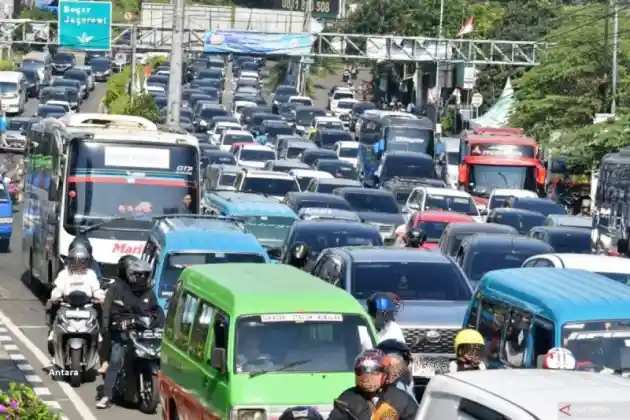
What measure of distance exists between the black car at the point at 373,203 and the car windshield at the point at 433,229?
10.3ft

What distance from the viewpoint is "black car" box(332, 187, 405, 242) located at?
3472 centimetres

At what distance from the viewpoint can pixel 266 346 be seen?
41.2 feet

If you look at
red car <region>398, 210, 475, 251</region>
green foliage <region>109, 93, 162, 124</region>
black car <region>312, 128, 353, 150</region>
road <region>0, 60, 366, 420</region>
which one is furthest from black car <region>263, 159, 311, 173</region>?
black car <region>312, 128, 353, 150</region>

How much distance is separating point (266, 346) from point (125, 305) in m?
4.22

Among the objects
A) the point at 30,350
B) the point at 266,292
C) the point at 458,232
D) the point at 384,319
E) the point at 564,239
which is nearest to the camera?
the point at 266,292

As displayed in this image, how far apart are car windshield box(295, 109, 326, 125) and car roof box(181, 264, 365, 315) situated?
6336 centimetres

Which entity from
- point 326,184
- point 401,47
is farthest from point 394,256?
point 401,47

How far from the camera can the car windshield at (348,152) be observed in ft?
192

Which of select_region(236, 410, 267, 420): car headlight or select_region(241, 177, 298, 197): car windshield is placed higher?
select_region(236, 410, 267, 420): car headlight

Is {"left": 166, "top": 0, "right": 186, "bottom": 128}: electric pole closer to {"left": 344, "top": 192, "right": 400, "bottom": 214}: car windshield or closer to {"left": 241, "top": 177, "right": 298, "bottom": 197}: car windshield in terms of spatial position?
{"left": 241, "top": 177, "right": 298, "bottom": 197}: car windshield

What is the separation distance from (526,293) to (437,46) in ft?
190

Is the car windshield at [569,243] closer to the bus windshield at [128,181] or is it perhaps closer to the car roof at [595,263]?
the bus windshield at [128,181]

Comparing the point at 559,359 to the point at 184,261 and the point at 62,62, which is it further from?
the point at 62,62

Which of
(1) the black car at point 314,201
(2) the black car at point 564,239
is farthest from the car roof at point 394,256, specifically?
(1) the black car at point 314,201
